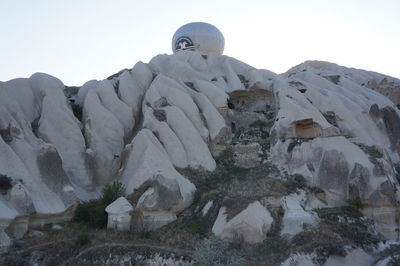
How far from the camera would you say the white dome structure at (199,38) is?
4166 cm

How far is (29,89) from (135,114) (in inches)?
258

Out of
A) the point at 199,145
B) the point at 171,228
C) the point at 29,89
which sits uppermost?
the point at 29,89

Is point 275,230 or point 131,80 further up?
point 131,80

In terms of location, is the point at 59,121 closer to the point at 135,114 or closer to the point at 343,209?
the point at 135,114

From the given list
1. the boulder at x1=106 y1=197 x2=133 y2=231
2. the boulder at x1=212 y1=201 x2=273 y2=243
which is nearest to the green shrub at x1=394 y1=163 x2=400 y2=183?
the boulder at x1=212 y1=201 x2=273 y2=243

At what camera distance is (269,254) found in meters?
17.6

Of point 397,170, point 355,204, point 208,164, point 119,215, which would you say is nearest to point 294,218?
point 355,204

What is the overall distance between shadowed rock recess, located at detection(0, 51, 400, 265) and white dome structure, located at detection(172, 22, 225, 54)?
7.03 metres

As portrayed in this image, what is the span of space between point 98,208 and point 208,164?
668 centimetres

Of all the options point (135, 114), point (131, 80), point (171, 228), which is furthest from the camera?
point (131, 80)

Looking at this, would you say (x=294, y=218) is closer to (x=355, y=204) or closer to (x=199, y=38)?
(x=355, y=204)

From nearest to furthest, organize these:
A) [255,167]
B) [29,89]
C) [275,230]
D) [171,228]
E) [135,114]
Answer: [275,230], [171,228], [255,167], [29,89], [135,114]

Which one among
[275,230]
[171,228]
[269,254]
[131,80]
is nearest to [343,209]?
[275,230]

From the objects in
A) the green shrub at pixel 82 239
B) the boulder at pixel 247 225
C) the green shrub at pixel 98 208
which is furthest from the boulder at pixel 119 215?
the boulder at pixel 247 225
